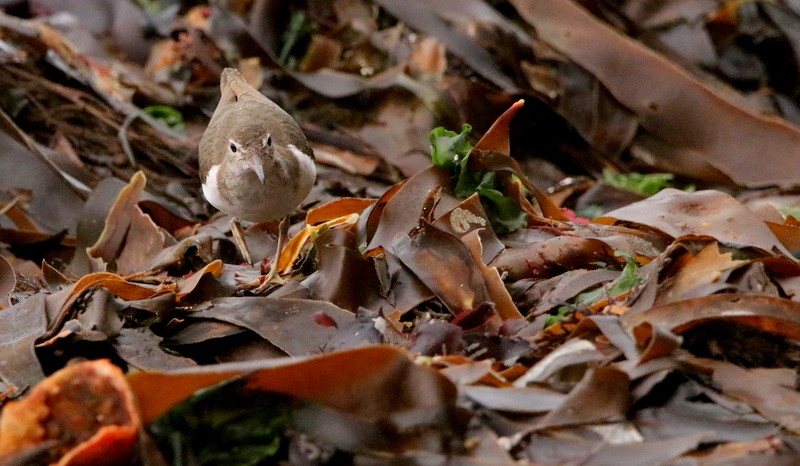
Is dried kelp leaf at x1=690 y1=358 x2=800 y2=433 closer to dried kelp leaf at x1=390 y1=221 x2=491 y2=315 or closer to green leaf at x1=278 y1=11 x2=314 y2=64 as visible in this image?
dried kelp leaf at x1=390 y1=221 x2=491 y2=315

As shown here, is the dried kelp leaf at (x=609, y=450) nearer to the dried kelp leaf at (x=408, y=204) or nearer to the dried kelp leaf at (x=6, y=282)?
the dried kelp leaf at (x=408, y=204)

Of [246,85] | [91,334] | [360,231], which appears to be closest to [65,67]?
[246,85]

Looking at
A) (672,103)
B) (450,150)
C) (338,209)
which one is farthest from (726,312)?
(672,103)

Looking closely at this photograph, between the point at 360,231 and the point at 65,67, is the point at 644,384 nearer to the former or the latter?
the point at 360,231

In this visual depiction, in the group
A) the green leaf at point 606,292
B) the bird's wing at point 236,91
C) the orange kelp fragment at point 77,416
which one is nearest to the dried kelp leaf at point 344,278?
the green leaf at point 606,292

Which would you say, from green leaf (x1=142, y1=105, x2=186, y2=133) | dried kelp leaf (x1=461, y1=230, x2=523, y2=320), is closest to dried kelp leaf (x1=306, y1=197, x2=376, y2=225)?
dried kelp leaf (x1=461, y1=230, x2=523, y2=320)

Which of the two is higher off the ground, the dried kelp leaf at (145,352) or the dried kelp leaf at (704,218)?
the dried kelp leaf at (704,218)
